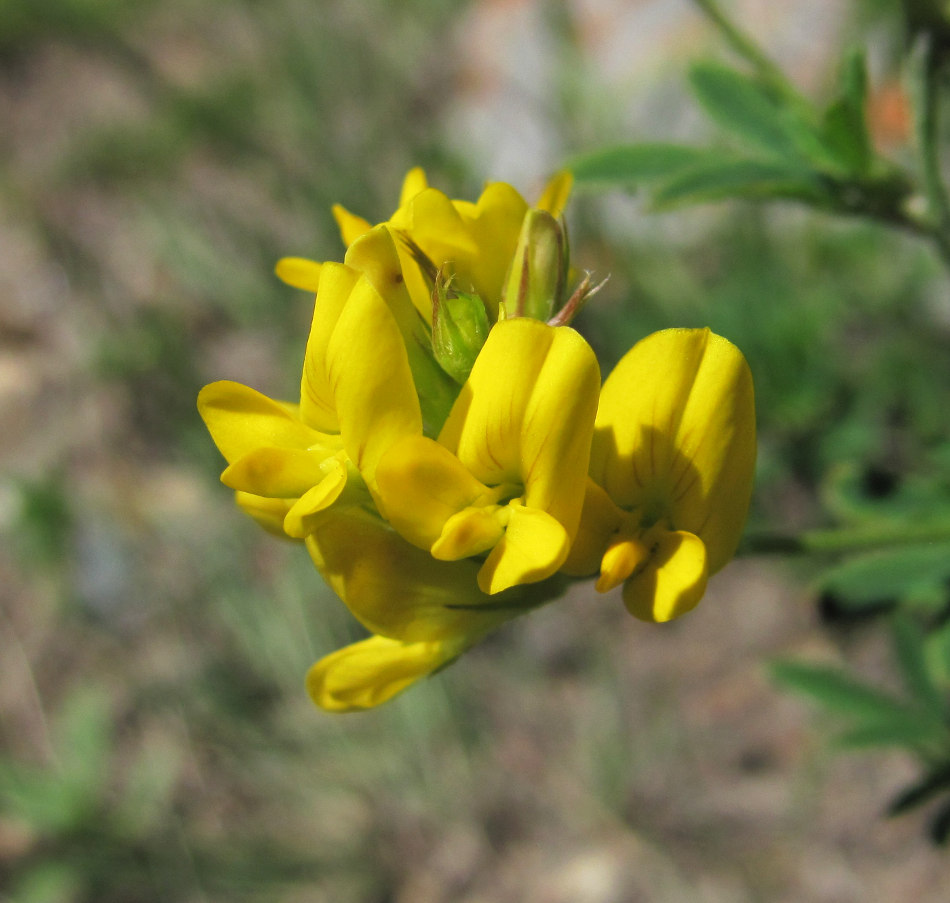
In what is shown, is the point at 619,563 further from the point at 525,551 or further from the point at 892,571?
the point at 892,571

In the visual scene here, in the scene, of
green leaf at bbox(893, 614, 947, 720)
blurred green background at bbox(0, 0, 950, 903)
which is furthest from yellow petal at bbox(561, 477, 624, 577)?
green leaf at bbox(893, 614, 947, 720)

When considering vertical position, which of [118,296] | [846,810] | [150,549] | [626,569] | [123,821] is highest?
[626,569]

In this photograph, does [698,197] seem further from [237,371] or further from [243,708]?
[237,371]

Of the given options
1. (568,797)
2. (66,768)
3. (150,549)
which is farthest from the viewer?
(150,549)

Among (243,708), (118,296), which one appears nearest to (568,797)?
(243,708)

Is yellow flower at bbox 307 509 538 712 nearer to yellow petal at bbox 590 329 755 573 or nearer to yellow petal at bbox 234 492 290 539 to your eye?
yellow petal at bbox 234 492 290 539

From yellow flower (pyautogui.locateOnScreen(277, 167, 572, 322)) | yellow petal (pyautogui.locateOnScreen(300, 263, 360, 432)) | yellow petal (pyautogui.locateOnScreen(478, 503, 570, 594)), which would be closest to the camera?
yellow petal (pyautogui.locateOnScreen(478, 503, 570, 594))

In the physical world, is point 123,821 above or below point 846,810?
above
